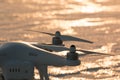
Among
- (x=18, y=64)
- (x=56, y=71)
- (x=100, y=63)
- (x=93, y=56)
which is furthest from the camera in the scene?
(x=93, y=56)

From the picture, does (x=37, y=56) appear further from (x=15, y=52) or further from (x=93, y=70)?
(x=93, y=70)

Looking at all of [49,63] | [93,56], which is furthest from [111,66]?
[49,63]

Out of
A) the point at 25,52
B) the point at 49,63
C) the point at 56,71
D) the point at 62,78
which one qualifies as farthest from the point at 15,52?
the point at 56,71

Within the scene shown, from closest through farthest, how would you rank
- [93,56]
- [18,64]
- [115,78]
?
1. [18,64]
2. [115,78]
3. [93,56]

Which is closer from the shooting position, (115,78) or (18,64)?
(18,64)

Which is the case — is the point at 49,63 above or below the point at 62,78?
above

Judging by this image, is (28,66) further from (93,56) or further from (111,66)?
(93,56)
